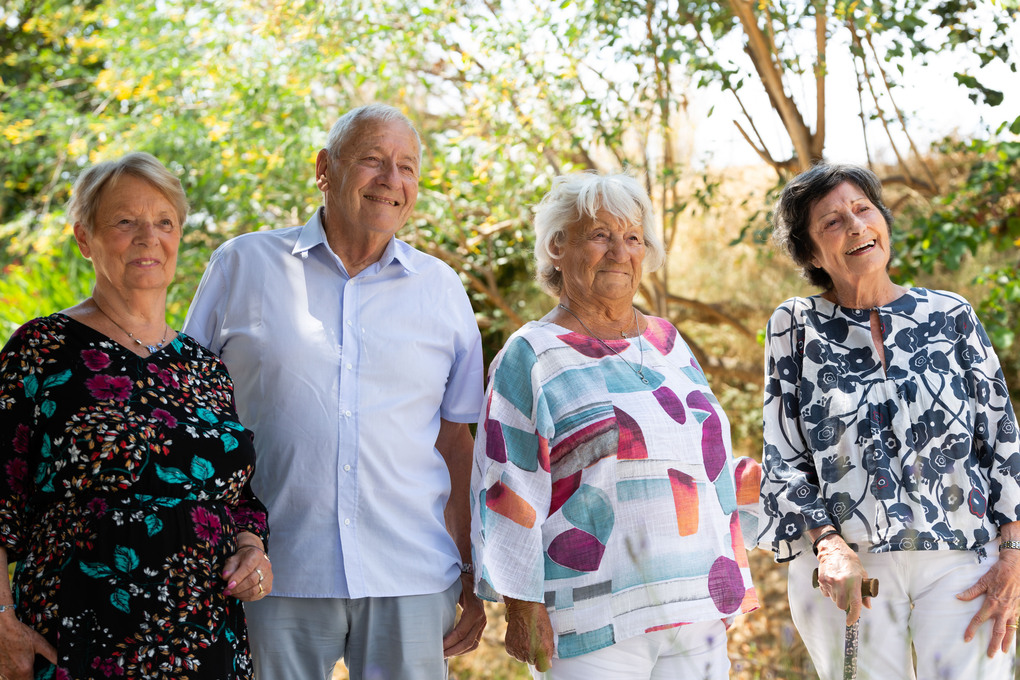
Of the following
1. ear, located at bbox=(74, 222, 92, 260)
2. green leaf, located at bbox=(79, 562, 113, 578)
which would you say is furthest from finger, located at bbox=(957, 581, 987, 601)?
ear, located at bbox=(74, 222, 92, 260)

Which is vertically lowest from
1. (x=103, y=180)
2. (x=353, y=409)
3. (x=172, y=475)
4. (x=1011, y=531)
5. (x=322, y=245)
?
(x=1011, y=531)

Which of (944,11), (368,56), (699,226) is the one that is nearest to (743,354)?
(699,226)

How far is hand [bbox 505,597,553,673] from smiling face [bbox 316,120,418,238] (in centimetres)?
99

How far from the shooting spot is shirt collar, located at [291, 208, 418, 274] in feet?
7.50

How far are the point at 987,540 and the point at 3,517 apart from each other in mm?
2314

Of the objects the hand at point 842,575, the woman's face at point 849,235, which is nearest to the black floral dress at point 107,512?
the hand at point 842,575

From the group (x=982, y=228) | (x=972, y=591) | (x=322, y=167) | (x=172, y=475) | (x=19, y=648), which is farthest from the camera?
(x=982, y=228)

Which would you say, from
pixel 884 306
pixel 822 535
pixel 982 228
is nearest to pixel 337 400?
pixel 822 535

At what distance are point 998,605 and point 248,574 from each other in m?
1.83

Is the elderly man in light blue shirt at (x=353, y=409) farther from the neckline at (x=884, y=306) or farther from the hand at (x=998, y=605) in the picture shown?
the hand at (x=998, y=605)

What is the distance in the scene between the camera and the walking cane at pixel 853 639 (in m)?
2.21

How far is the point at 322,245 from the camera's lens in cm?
231

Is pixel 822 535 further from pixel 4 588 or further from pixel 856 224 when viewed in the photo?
pixel 4 588

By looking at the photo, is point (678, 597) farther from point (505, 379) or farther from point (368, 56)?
point (368, 56)
